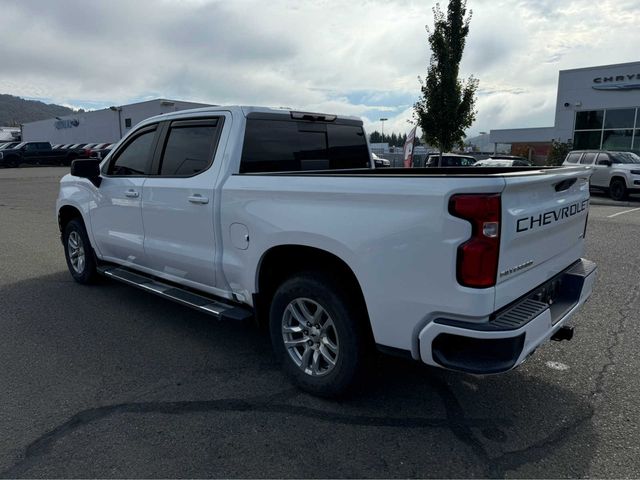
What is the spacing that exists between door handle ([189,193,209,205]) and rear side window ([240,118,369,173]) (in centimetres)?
36

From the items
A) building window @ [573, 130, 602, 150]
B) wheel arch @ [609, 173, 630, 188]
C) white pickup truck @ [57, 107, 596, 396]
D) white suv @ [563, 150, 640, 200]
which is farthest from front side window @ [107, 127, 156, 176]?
building window @ [573, 130, 602, 150]

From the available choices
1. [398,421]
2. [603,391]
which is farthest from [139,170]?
[603,391]

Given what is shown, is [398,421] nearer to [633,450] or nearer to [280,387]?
[280,387]

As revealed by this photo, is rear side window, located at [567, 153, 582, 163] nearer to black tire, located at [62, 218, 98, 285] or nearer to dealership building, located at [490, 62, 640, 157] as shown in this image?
dealership building, located at [490, 62, 640, 157]

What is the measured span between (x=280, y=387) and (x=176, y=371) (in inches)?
33.5

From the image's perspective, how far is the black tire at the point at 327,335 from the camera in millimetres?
3102

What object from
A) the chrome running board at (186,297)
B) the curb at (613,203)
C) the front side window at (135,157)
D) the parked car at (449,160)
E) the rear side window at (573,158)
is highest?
the front side window at (135,157)

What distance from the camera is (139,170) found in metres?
4.83

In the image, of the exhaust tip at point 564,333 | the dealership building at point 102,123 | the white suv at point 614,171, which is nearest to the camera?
the exhaust tip at point 564,333

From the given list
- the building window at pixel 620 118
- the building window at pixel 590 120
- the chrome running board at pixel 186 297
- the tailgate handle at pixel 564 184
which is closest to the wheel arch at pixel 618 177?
the building window at pixel 620 118

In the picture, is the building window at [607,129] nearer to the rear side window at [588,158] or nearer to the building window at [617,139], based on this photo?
the building window at [617,139]

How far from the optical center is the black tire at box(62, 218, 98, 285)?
19.2 ft

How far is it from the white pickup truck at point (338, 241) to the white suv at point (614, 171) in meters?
15.2

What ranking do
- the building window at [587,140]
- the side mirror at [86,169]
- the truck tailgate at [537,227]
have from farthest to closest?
the building window at [587,140], the side mirror at [86,169], the truck tailgate at [537,227]
